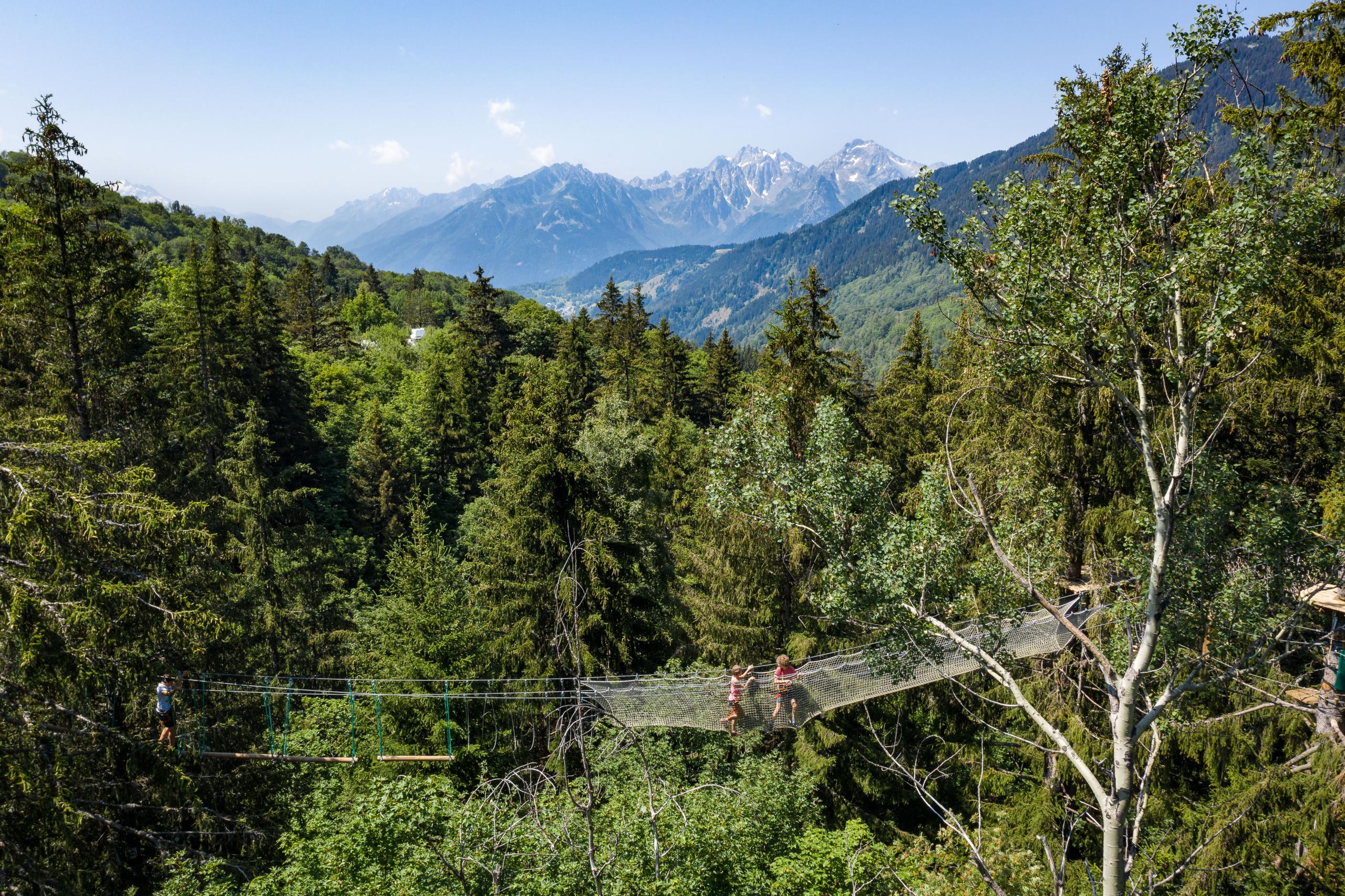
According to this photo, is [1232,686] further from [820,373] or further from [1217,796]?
[820,373]

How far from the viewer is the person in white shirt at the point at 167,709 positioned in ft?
29.6

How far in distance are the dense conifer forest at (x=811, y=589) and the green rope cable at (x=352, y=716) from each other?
372mm

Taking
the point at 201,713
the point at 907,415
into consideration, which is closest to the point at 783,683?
the point at 201,713

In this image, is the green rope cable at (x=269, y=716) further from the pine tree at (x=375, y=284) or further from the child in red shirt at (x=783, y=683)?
the pine tree at (x=375, y=284)

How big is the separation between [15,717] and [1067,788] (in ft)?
40.1

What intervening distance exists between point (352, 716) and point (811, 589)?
7.29 m

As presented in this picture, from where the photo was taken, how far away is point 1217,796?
8.11m

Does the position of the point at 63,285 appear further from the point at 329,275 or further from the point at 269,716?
the point at 329,275

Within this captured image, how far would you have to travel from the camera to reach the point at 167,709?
30.5 feet

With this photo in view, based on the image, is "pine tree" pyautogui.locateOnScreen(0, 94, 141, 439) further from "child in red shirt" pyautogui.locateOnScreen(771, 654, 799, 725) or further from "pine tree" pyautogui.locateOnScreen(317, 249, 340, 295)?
"pine tree" pyautogui.locateOnScreen(317, 249, 340, 295)

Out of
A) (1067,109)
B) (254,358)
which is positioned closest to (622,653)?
(1067,109)

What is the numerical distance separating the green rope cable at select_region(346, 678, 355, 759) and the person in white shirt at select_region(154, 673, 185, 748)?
1.99 metres

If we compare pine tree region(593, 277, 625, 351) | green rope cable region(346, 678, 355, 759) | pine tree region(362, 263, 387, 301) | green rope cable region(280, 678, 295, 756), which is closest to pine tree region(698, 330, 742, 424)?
pine tree region(593, 277, 625, 351)

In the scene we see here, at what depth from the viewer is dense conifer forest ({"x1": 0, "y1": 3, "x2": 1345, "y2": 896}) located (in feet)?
17.8
